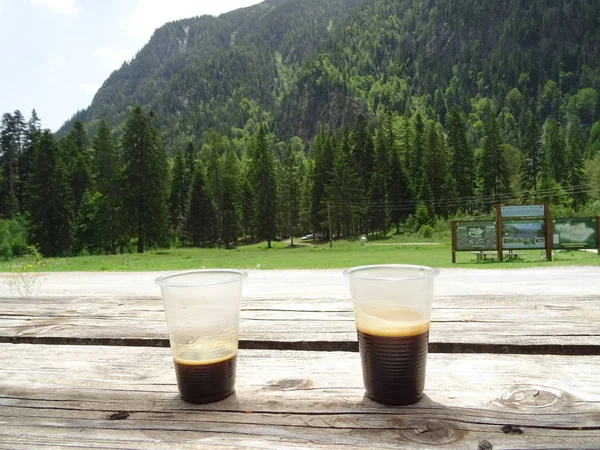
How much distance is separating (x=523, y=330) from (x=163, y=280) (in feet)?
3.72

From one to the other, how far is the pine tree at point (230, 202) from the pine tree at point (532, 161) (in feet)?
137

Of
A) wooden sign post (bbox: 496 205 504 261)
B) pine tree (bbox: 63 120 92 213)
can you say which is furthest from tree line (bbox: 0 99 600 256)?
wooden sign post (bbox: 496 205 504 261)

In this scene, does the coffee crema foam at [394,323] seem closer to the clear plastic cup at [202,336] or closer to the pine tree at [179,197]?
the clear plastic cup at [202,336]

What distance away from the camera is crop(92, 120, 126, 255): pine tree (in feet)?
142

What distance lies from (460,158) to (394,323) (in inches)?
2585

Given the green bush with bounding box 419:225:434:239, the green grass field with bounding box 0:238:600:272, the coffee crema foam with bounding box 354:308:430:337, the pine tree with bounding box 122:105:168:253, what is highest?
the pine tree with bounding box 122:105:168:253

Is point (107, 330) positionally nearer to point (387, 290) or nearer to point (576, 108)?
point (387, 290)

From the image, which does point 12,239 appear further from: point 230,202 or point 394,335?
point 394,335

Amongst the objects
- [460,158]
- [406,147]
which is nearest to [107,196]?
[406,147]

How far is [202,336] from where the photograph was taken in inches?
39.3

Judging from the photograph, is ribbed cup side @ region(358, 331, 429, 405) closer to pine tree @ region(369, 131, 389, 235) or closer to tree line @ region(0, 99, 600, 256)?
tree line @ region(0, 99, 600, 256)

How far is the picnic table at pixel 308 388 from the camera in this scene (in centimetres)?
84

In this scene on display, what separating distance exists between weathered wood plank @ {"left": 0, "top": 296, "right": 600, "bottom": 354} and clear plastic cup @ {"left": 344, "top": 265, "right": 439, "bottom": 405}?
1.28 ft

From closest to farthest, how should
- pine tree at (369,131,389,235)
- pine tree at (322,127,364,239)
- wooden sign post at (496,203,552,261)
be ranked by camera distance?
wooden sign post at (496,203,552,261) < pine tree at (322,127,364,239) < pine tree at (369,131,389,235)
